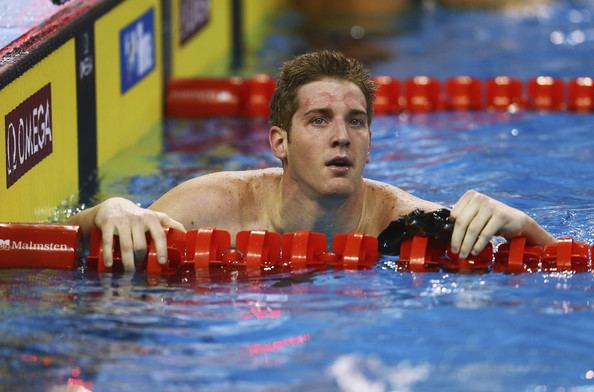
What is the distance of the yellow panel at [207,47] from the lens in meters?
8.25

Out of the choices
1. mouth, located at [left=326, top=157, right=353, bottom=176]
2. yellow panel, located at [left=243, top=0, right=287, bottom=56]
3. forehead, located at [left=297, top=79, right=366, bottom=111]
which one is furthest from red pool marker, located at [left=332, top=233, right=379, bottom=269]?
yellow panel, located at [left=243, top=0, right=287, bottom=56]

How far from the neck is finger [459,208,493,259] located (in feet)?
1.63

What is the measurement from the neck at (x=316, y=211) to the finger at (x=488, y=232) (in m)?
0.53

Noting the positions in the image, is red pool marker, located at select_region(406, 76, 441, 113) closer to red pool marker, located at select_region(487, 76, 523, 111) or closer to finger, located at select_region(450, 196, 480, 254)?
red pool marker, located at select_region(487, 76, 523, 111)

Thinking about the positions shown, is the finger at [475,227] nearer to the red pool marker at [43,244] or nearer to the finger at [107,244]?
the finger at [107,244]

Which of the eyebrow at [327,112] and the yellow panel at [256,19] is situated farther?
the yellow panel at [256,19]

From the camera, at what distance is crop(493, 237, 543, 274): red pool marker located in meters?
4.09

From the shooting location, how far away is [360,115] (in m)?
4.18

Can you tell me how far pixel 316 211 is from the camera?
4.33m

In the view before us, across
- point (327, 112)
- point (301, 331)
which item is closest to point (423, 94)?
point (327, 112)

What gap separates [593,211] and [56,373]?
2.73 metres

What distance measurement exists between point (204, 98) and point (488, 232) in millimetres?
4089

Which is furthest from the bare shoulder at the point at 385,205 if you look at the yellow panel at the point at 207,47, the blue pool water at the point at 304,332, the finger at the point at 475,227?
the yellow panel at the point at 207,47

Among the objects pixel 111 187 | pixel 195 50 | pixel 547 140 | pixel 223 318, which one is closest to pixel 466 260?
pixel 223 318
